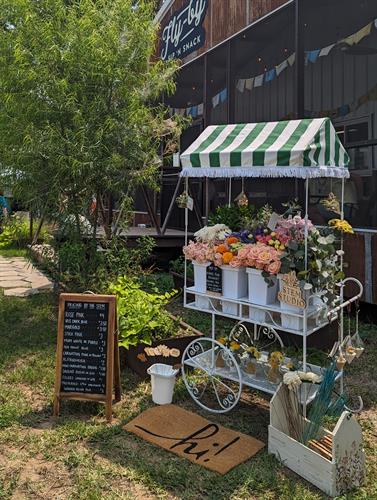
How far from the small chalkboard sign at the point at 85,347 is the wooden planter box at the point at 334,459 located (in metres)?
1.30

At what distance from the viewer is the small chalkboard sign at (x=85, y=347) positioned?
11.3ft

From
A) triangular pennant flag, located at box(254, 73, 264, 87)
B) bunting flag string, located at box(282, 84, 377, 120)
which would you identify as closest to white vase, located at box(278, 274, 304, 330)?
bunting flag string, located at box(282, 84, 377, 120)

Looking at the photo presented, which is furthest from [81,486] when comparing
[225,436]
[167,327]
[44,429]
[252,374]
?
[167,327]

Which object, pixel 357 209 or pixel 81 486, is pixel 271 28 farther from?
pixel 81 486

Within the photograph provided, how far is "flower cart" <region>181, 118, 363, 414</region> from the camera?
304 centimetres

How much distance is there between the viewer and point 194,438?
10.3 feet

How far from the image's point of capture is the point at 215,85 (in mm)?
8844

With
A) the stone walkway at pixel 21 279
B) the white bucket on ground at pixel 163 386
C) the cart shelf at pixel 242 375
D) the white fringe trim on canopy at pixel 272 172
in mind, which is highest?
the white fringe trim on canopy at pixel 272 172

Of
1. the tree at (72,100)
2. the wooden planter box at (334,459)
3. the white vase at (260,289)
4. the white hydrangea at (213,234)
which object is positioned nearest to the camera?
the wooden planter box at (334,459)

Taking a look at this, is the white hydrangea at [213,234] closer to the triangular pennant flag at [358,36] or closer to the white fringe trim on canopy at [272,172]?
the white fringe trim on canopy at [272,172]

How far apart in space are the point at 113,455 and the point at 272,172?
1.95 metres

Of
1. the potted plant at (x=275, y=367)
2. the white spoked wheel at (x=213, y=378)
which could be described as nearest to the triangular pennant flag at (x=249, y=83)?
the white spoked wheel at (x=213, y=378)

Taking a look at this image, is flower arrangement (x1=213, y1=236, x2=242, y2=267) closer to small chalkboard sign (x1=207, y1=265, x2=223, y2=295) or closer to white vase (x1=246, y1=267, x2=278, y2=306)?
small chalkboard sign (x1=207, y1=265, x2=223, y2=295)

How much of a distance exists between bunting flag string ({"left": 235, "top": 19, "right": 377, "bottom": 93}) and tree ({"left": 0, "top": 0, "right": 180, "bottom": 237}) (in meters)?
2.29
